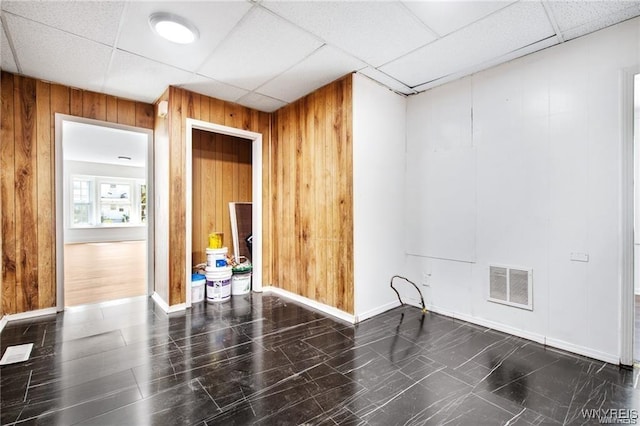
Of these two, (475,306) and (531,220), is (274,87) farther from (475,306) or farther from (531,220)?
(475,306)

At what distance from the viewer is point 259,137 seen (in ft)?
14.2

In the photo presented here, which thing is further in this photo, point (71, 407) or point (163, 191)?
point (163, 191)

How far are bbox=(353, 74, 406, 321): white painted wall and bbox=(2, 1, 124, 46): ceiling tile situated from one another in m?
2.15

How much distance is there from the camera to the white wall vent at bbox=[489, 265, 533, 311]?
2718mm

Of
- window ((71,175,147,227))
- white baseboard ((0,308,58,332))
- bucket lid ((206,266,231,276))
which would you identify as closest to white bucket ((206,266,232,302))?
bucket lid ((206,266,231,276))

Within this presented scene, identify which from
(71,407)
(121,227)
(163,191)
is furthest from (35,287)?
(121,227)

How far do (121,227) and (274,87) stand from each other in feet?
31.0

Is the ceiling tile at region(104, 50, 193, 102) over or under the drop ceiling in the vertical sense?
over

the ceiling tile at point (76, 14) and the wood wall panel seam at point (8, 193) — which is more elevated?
the ceiling tile at point (76, 14)

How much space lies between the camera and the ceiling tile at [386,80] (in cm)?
312

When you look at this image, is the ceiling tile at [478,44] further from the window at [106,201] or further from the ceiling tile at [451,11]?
the window at [106,201]

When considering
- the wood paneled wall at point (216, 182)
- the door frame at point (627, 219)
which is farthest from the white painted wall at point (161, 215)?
the door frame at point (627, 219)

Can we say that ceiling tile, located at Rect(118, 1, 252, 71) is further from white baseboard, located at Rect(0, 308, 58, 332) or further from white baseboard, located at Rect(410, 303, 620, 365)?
white baseboard, located at Rect(410, 303, 620, 365)

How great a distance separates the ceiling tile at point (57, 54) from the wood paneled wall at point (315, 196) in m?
2.10
